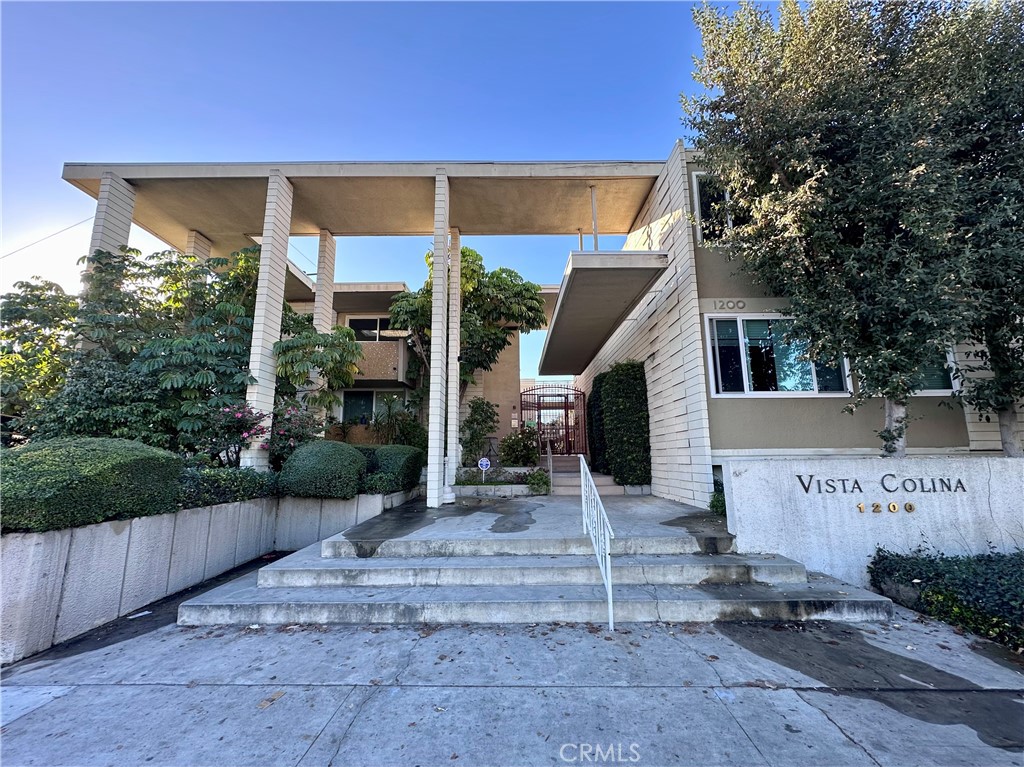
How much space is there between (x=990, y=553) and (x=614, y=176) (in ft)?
25.4

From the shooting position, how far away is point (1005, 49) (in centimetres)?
532

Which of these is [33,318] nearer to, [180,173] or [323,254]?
[180,173]

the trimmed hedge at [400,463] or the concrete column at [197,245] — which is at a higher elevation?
the concrete column at [197,245]

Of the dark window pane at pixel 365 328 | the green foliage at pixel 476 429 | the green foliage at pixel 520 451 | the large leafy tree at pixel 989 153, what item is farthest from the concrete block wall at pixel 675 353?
the dark window pane at pixel 365 328

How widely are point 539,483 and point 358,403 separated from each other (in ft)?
23.7

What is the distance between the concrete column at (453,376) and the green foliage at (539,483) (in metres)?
1.58

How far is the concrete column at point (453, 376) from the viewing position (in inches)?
308

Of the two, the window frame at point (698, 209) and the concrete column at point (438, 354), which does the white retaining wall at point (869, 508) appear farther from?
the concrete column at point (438, 354)

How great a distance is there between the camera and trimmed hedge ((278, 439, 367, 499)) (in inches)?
258

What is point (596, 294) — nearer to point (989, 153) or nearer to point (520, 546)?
point (520, 546)

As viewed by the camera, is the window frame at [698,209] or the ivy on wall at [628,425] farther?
the ivy on wall at [628,425]

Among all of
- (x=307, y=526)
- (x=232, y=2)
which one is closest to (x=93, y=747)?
(x=307, y=526)

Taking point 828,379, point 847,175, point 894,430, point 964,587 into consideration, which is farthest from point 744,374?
point 964,587

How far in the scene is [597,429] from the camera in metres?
10.5
